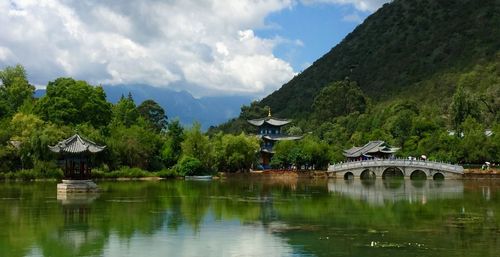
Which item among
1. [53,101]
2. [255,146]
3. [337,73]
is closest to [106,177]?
[53,101]

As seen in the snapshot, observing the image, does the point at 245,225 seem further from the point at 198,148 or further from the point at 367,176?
the point at 367,176

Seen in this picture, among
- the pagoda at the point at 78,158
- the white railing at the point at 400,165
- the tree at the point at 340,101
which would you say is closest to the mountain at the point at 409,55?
the tree at the point at 340,101

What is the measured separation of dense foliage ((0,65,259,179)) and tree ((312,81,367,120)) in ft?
145

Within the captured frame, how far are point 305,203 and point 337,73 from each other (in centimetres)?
12599

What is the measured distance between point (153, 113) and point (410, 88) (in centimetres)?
5204

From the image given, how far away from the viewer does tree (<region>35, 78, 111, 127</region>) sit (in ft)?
197

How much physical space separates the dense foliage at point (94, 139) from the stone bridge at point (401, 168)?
9838mm

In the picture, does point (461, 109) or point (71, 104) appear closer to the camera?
point (71, 104)

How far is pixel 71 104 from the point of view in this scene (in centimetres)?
6084

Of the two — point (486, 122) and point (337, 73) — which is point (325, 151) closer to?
point (486, 122)

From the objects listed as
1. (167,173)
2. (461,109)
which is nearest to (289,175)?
(167,173)

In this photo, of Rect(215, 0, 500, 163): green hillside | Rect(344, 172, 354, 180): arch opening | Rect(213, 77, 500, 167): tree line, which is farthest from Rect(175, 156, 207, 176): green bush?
Rect(215, 0, 500, 163): green hillside

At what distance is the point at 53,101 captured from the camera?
61000mm

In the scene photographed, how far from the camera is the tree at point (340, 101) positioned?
113 meters
